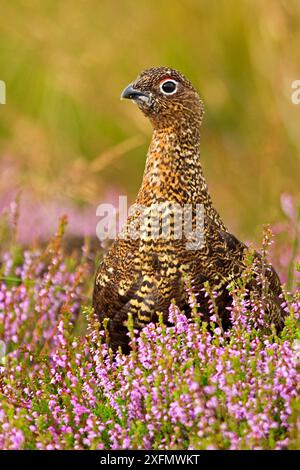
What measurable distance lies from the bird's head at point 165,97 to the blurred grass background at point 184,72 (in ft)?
9.48

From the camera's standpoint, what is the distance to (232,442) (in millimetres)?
2582

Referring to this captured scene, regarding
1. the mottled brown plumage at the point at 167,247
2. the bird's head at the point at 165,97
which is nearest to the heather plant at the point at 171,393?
the mottled brown plumage at the point at 167,247

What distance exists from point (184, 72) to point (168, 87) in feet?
13.4

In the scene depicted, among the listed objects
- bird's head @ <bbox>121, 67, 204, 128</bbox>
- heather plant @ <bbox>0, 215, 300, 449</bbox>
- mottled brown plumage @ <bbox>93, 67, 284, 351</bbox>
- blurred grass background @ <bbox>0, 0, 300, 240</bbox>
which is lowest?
heather plant @ <bbox>0, 215, 300, 449</bbox>

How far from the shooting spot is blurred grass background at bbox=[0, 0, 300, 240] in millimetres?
7207

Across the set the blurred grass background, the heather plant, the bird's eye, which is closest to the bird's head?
the bird's eye

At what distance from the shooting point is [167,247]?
3689mm

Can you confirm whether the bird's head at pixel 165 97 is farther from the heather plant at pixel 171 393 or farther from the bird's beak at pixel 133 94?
the heather plant at pixel 171 393

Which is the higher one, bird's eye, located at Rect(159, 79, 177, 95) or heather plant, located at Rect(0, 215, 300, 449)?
bird's eye, located at Rect(159, 79, 177, 95)

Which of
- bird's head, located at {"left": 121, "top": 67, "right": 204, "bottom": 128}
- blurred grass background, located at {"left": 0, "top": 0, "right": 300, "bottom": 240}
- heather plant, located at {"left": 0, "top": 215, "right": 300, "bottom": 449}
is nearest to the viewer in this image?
heather plant, located at {"left": 0, "top": 215, "right": 300, "bottom": 449}

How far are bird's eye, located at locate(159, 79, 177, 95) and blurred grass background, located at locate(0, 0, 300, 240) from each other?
9.59ft

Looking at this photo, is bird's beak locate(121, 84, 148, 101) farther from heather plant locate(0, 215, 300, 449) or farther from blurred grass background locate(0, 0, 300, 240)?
blurred grass background locate(0, 0, 300, 240)

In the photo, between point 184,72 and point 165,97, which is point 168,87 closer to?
point 165,97
